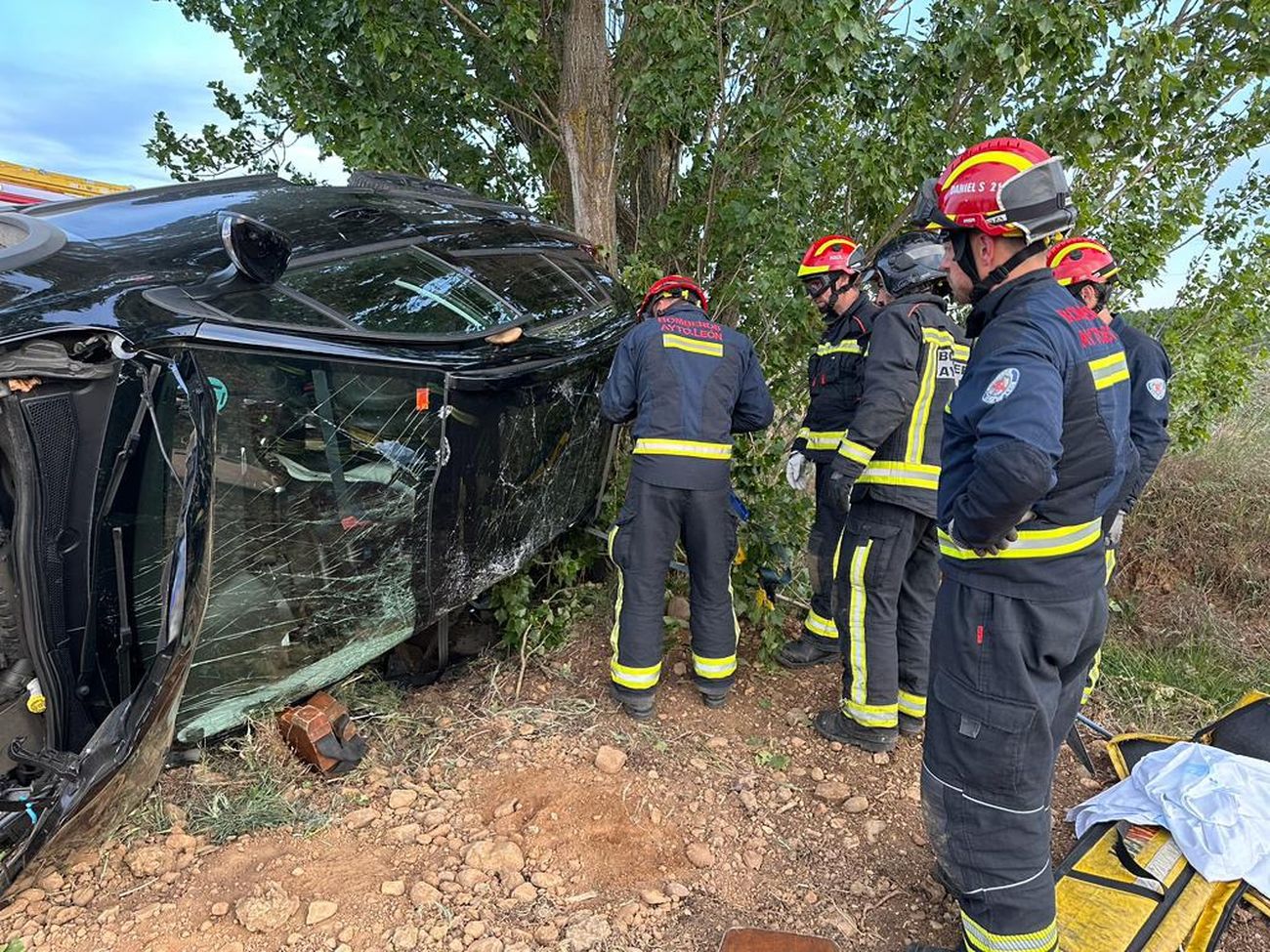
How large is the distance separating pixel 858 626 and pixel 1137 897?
1168 millimetres

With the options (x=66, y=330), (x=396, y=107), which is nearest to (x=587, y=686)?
(x=66, y=330)

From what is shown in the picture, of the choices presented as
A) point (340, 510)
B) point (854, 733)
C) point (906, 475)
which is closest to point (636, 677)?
point (854, 733)

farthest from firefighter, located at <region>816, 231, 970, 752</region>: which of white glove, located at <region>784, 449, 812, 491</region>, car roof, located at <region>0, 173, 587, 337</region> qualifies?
car roof, located at <region>0, 173, 587, 337</region>

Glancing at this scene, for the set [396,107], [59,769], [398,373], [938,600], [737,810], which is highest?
[396,107]

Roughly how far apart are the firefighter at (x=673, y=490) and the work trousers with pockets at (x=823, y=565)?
1.71 ft

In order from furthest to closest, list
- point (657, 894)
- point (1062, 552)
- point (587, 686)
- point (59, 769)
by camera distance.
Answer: point (587, 686) → point (657, 894) → point (1062, 552) → point (59, 769)

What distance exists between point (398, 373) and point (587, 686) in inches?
64.1

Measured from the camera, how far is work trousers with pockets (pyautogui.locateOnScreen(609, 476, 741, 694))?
10.4 feet

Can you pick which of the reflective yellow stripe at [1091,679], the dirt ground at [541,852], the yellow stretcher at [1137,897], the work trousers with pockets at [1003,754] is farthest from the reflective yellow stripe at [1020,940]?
the reflective yellow stripe at [1091,679]

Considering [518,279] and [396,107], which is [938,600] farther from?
[396,107]

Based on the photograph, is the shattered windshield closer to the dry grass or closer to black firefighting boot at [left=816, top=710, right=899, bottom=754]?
black firefighting boot at [left=816, top=710, right=899, bottom=754]

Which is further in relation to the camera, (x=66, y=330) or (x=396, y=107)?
(x=396, y=107)

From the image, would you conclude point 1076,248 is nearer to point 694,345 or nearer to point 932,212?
point 694,345

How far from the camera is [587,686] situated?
3.36 meters
